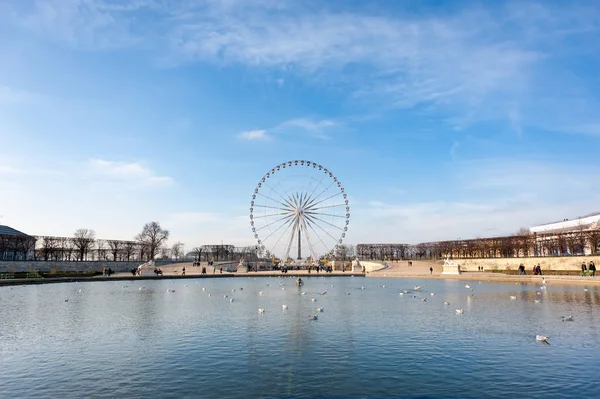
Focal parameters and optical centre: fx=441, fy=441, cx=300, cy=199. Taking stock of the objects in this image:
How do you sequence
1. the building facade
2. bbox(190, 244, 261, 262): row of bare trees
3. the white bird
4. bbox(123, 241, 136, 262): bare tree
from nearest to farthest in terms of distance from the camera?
1. the white bird
2. the building facade
3. bbox(123, 241, 136, 262): bare tree
4. bbox(190, 244, 261, 262): row of bare trees

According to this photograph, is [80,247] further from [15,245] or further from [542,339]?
[542,339]

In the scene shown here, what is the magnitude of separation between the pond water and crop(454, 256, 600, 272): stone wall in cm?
3270

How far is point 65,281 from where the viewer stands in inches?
1779

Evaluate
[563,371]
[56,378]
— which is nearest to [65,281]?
[56,378]

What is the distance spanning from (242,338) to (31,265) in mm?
55285

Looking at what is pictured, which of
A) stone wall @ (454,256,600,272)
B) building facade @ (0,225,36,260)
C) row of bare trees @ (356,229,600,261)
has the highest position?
building facade @ (0,225,36,260)

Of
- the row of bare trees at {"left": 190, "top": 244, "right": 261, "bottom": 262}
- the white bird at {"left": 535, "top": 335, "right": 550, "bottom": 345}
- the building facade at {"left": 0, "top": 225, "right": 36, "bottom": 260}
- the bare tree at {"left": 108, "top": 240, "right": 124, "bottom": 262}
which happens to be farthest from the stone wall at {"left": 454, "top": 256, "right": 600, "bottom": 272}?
the building facade at {"left": 0, "top": 225, "right": 36, "bottom": 260}

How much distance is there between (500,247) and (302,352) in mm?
72728

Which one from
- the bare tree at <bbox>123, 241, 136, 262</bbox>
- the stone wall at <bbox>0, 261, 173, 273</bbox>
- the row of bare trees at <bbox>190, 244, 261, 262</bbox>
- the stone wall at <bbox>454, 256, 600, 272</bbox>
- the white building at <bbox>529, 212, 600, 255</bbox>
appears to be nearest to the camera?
the stone wall at <bbox>454, 256, 600, 272</bbox>

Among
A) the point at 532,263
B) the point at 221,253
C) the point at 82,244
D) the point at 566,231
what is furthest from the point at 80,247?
the point at 566,231

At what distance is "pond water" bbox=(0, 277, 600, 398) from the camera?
31.6 ft

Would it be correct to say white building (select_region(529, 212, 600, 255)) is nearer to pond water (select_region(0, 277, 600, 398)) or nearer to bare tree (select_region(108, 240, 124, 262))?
pond water (select_region(0, 277, 600, 398))

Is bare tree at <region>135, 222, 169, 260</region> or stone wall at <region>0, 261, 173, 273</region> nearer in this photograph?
stone wall at <region>0, 261, 173, 273</region>

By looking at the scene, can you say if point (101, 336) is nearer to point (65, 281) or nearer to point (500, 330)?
point (500, 330)
